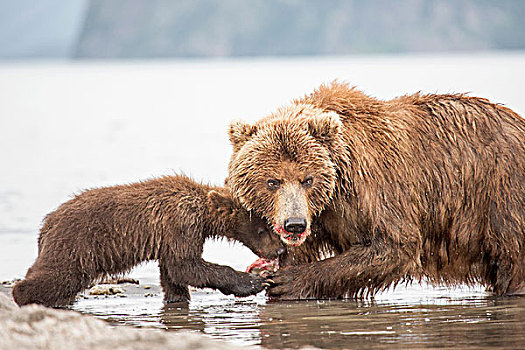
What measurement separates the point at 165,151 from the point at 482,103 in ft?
54.1

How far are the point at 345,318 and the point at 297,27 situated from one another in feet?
550

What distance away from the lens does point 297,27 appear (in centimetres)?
17225

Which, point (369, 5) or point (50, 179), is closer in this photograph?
point (50, 179)

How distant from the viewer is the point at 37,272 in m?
7.86

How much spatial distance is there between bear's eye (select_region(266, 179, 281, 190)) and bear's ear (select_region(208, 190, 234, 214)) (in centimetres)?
96

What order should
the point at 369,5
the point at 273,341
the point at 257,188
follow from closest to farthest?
the point at 273,341 → the point at 257,188 → the point at 369,5

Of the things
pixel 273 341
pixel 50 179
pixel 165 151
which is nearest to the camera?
pixel 273 341

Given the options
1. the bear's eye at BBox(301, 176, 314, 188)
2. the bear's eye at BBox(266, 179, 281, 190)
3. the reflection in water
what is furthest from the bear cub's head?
the bear's eye at BBox(301, 176, 314, 188)

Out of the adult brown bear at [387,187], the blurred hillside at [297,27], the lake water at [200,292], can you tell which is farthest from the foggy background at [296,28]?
the adult brown bear at [387,187]

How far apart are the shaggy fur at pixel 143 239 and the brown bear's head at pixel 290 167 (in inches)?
27.0

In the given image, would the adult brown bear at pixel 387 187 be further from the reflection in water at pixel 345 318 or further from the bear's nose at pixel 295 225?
the reflection in water at pixel 345 318

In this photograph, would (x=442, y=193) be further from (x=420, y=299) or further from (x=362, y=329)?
(x=362, y=329)

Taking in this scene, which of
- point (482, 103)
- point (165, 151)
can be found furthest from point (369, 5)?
point (482, 103)

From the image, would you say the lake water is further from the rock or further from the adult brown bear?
the adult brown bear
